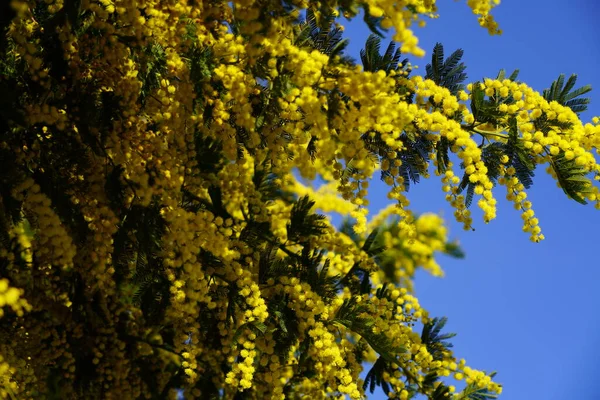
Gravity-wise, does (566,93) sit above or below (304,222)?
above

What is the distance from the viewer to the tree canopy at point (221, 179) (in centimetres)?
375

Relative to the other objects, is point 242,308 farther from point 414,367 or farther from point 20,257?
point 20,257

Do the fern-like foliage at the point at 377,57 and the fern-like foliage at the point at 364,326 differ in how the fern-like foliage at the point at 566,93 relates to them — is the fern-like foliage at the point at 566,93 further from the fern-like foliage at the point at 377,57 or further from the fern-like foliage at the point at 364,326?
the fern-like foliage at the point at 364,326

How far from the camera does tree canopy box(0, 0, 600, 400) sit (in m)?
3.75

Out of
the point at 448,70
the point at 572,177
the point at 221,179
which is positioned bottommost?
the point at 221,179

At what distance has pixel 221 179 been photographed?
4387 mm

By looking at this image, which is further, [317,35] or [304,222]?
[304,222]

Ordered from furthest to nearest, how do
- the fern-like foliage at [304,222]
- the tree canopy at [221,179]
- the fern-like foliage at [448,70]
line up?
1. the fern-like foliage at [304,222]
2. the fern-like foliage at [448,70]
3. the tree canopy at [221,179]

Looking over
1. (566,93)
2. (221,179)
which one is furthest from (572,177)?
(221,179)

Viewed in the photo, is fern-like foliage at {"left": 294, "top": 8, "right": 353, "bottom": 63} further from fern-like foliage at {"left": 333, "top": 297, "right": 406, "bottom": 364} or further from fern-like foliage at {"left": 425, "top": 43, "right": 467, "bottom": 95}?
fern-like foliage at {"left": 333, "top": 297, "right": 406, "bottom": 364}

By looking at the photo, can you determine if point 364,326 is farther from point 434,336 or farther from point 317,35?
point 317,35

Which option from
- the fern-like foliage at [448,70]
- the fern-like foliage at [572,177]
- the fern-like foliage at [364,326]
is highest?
the fern-like foliage at [448,70]

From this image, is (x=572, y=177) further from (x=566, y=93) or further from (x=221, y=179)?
(x=221, y=179)

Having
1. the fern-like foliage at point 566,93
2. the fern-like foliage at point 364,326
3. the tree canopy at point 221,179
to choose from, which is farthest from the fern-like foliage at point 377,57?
the fern-like foliage at point 364,326
